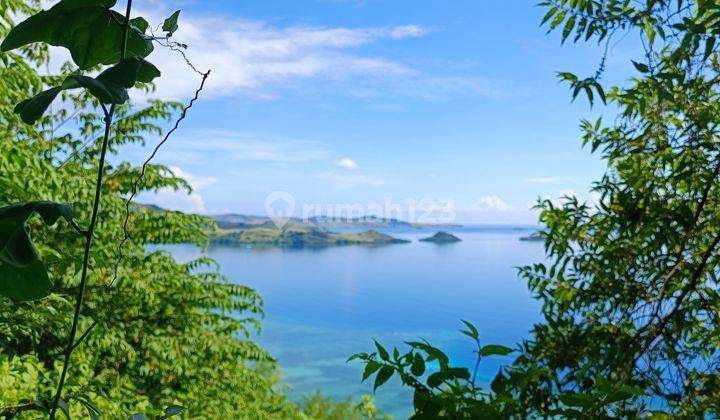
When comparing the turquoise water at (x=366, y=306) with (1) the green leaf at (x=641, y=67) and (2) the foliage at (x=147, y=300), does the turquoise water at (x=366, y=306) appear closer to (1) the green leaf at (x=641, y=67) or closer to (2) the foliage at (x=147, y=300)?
(2) the foliage at (x=147, y=300)

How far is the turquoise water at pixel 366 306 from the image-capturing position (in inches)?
706

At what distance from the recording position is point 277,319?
25.1m

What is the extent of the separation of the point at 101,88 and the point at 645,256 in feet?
6.02

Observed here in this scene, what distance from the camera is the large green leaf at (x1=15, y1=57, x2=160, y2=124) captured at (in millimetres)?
406

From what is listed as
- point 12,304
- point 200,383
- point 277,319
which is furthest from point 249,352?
point 277,319

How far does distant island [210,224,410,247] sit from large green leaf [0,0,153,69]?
4483 centimetres

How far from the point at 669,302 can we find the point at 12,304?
5.89 feet

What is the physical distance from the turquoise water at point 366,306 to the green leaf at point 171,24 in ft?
17.6

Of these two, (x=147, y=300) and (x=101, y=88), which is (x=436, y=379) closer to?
(x=101, y=88)

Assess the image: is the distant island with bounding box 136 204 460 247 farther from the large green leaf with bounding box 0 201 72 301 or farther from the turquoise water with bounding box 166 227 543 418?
the large green leaf with bounding box 0 201 72 301

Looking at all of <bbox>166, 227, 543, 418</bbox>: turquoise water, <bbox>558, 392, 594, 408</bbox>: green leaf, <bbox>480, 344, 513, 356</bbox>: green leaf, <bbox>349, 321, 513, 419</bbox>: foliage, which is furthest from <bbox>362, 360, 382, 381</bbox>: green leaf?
<bbox>166, 227, 543, 418</bbox>: turquoise water

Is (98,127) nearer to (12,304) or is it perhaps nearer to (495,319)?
(12,304)

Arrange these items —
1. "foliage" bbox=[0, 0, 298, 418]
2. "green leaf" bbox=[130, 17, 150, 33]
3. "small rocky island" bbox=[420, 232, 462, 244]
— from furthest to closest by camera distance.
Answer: "small rocky island" bbox=[420, 232, 462, 244] → "foliage" bbox=[0, 0, 298, 418] → "green leaf" bbox=[130, 17, 150, 33]

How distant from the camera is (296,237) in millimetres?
58219
